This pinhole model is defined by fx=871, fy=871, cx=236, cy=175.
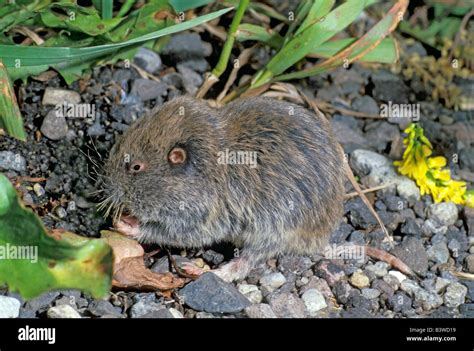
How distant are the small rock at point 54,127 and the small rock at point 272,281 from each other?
1787 millimetres

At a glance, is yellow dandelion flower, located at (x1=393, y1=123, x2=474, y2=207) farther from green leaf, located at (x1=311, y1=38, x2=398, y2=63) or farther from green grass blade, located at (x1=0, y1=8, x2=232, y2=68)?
green grass blade, located at (x1=0, y1=8, x2=232, y2=68)

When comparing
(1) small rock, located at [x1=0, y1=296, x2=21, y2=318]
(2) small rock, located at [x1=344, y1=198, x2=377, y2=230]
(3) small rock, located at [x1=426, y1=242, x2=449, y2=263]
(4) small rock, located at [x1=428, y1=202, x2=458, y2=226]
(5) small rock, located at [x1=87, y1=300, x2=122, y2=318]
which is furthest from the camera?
(4) small rock, located at [x1=428, y1=202, x2=458, y2=226]

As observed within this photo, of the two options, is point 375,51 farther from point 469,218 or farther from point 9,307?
point 9,307

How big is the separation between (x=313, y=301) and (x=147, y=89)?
2272 millimetres

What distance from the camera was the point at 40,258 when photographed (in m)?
4.45

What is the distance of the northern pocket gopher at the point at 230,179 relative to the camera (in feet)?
18.1

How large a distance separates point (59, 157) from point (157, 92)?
3.44 feet

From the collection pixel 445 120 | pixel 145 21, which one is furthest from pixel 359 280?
pixel 145 21

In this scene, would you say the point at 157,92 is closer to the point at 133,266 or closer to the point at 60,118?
the point at 60,118

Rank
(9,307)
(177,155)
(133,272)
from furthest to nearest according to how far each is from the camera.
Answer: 1. (177,155)
2. (133,272)
3. (9,307)

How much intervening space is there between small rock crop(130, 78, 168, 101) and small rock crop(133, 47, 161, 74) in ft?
0.69

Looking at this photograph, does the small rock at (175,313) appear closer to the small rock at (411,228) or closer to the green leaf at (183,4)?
the small rock at (411,228)

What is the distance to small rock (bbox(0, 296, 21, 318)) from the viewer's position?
16.0 ft

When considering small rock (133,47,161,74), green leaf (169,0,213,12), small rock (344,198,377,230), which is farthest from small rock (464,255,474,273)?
small rock (133,47,161,74)
